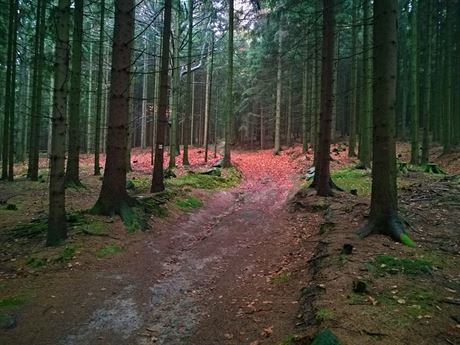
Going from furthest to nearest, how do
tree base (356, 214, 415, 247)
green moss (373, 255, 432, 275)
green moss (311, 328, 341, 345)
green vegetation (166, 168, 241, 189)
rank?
green vegetation (166, 168, 241, 189) < tree base (356, 214, 415, 247) < green moss (373, 255, 432, 275) < green moss (311, 328, 341, 345)

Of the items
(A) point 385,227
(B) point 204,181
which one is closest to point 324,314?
(A) point 385,227

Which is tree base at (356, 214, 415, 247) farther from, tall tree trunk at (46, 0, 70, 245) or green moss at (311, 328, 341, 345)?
tall tree trunk at (46, 0, 70, 245)

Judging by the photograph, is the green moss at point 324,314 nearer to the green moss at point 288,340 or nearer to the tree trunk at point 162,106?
the green moss at point 288,340

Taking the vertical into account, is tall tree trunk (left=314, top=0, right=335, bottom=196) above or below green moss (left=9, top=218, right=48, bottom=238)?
above

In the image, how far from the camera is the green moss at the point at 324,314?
13.8 ft

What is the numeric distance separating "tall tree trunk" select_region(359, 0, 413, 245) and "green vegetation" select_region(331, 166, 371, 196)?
4.63 meters

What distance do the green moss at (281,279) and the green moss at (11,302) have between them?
12.2 ft

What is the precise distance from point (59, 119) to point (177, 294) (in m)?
3.84

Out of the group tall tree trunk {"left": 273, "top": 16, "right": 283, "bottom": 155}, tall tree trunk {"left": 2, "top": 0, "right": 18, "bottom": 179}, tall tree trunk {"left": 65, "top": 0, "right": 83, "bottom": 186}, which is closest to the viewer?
tall tree trunk {"left": 65, "top": 0, "right": 83, "bottom": 186}

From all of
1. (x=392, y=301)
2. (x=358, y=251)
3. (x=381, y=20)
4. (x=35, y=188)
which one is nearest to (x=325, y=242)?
(x=358, y=251)

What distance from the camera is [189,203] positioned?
11602 mm

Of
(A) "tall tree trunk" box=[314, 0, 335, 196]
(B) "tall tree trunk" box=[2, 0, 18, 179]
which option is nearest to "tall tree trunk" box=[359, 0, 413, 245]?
(A) "tall tree trunk" box=[314, 0, 335, 196]

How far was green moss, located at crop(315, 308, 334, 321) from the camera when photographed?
4.20 meters

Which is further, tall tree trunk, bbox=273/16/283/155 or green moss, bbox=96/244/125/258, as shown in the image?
tall tree trunk, bbox=273/16/283/155
